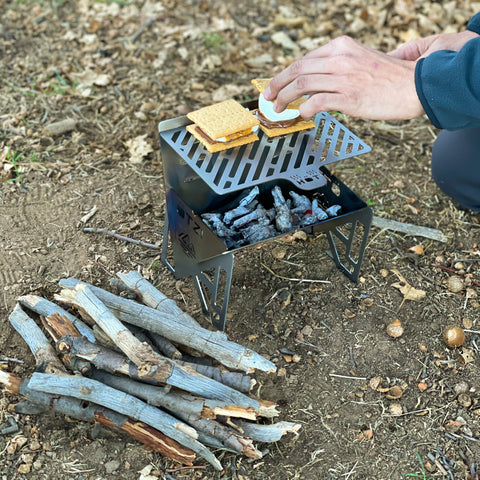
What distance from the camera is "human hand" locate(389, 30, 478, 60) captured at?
291cm

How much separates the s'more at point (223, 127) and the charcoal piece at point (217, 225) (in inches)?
16.5

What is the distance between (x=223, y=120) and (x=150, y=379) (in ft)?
3.80

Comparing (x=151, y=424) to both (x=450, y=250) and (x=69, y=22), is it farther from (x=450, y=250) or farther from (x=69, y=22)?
(x=69, y=22)

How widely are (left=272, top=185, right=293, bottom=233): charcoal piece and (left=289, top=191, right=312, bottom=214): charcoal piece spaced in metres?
0.05

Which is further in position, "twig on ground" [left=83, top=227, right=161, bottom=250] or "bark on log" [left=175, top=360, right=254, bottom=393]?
"twig on ground" [left=83, top=227, right=161, bottom=250]

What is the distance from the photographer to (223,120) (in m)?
2.67

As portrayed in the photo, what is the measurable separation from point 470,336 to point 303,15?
11.3 feet

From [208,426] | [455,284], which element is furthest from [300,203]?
[208,426]

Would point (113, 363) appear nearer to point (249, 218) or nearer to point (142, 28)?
point (249, 218)

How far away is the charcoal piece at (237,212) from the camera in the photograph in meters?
2.96

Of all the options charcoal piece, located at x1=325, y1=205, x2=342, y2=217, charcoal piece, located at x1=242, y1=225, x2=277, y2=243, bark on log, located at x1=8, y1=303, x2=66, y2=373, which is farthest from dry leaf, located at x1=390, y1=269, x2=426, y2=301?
bark on log, located at x1=8, y1=303, x2=66, y2=373

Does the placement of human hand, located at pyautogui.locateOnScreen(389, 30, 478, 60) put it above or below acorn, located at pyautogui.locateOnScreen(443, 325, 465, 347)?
above

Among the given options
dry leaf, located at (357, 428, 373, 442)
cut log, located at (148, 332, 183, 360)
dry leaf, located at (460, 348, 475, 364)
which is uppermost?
cut log, located at (148, 332, 183, 360)

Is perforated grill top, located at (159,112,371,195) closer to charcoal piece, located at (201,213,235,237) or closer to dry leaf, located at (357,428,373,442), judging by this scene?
charcoal piece, located at (201,213,235,237)
